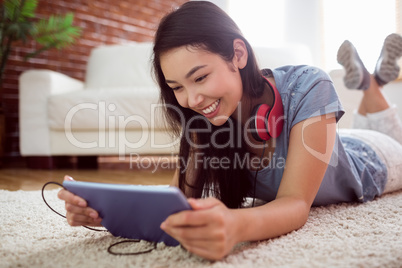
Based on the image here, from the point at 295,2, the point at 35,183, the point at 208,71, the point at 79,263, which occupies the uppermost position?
the point at 295,2

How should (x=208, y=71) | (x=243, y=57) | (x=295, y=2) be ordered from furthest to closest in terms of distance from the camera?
(x=295, y=2) → (x=243, y=57) → (x=208, y=71)

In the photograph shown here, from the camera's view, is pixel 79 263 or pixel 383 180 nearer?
pixel 79 263

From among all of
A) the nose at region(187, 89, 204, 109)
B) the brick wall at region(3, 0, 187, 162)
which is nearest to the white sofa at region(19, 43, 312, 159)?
the brick wall at region(3, 0, 187, 162)

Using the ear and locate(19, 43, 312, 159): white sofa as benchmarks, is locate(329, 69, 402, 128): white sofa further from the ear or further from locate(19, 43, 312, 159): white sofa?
the ear

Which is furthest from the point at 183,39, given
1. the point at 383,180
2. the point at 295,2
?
the point at 295,2

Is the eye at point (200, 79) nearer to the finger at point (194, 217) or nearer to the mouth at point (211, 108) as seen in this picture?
the mouth at point (211, 108)

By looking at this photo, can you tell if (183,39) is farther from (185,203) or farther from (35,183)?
(35,183)

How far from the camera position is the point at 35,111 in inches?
92.0

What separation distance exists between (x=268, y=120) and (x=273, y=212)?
0.86 feet

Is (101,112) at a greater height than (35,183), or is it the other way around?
(101,112)

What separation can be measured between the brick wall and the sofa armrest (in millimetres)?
630

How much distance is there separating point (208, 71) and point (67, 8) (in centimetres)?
290

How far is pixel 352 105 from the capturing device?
7.58 feet

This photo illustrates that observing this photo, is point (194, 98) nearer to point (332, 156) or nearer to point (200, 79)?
point (200, 79)
